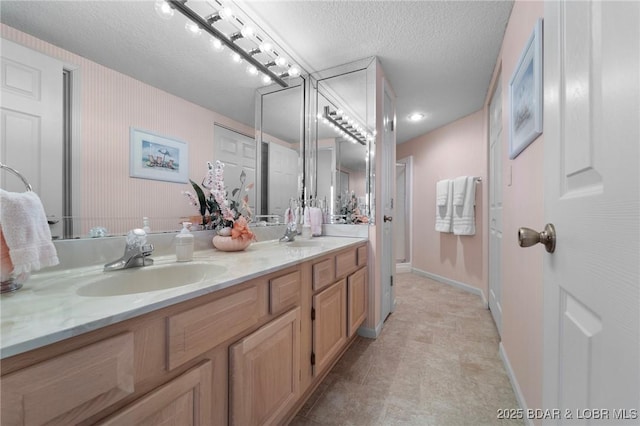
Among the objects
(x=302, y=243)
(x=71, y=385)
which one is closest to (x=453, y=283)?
(x=302, y=243)

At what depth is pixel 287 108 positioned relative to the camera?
2.06 m

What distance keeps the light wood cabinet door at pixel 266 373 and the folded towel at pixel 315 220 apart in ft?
3.48

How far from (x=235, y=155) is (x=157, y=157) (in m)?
0.49

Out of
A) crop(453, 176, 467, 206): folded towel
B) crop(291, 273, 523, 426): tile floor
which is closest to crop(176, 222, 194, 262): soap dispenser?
crop(291, 273, 523, 426): tile floor

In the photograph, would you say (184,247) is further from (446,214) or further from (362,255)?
(446,214)

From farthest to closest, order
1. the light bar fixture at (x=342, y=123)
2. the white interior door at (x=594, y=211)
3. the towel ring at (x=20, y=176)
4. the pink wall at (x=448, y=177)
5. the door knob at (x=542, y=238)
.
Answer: the pink wall at (x=448, y=177)
the light bar fixture at (x=342, y=123)
the towel ring at (x=20, y=176)
the door knob at (x=542, y=238)
the white interior door at (x=594, y=211)

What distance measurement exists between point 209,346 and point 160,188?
83 cm

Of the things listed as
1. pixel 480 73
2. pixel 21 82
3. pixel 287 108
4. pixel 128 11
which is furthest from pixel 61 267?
pixel 480 73

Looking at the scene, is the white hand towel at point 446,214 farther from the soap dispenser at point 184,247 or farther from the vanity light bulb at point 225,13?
the soap dispenser at point 184,247

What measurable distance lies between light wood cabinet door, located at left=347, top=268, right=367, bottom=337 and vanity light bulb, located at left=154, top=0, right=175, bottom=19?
1770 mm

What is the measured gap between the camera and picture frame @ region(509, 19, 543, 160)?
100 centimetres

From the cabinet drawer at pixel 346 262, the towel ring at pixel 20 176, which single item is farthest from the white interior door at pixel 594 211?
the towel ring at pixel 20 176

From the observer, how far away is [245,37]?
1.58 metres

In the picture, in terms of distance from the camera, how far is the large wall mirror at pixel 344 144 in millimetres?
2111
